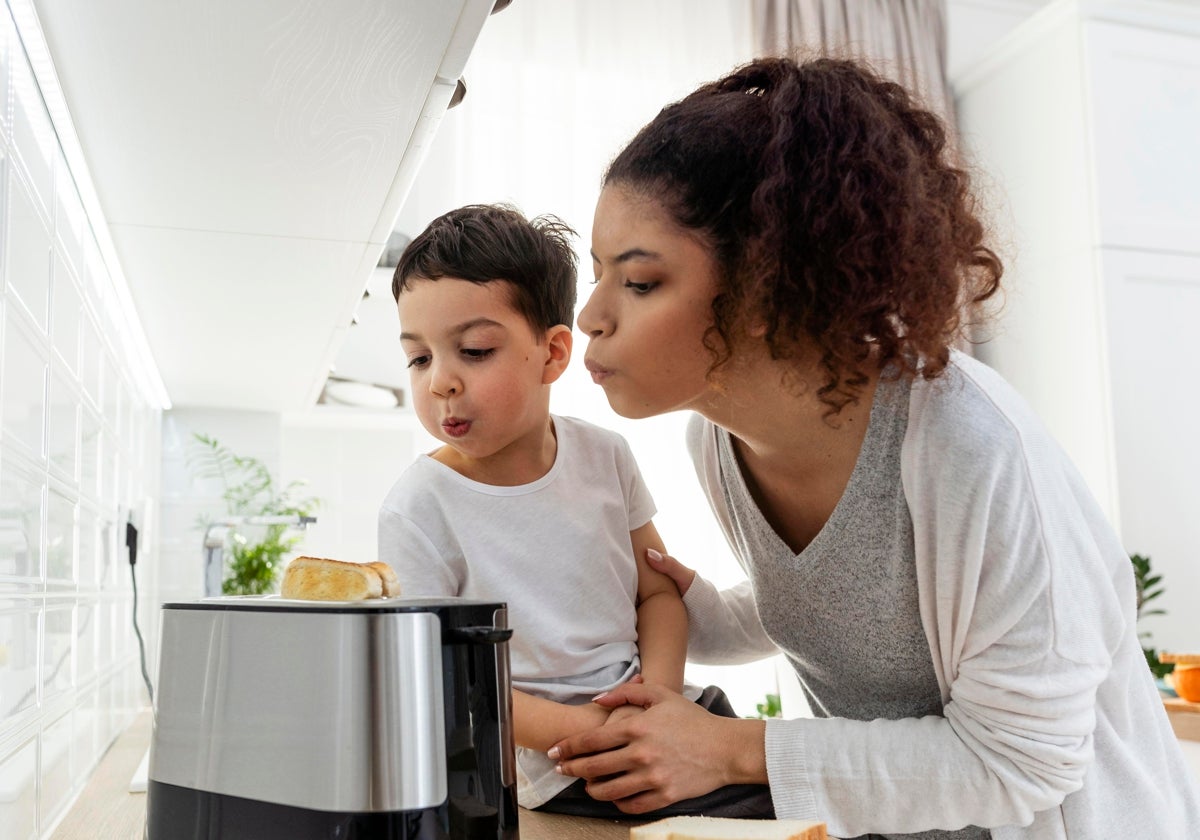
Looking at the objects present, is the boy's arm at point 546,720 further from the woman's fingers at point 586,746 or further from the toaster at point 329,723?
the toaster at point 329,723

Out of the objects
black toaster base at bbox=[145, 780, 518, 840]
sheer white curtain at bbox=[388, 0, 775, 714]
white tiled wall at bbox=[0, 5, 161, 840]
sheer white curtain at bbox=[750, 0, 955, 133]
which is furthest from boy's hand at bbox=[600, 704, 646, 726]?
sheer white curtain at bbox=[750, 0, 955, 133]

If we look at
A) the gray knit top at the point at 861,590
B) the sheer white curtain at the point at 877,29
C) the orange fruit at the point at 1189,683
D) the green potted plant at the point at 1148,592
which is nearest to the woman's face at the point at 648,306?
the gray knit top at the point at 861,590

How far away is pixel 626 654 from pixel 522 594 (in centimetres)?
12

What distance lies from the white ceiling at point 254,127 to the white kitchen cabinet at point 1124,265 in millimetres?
2124

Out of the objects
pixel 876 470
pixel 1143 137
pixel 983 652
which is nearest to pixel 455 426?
pixel 876 470

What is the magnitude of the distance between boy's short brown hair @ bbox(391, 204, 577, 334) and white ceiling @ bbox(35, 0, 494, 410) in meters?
0.06

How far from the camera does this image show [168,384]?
204 centimetres

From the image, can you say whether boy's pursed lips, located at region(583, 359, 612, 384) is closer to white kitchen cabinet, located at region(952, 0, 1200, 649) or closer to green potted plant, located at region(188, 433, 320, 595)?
green potted plant, located at region(188, 433, 320, 595)

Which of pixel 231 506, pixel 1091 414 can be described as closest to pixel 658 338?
pixel 231 506

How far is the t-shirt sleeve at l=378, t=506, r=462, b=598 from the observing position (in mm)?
859

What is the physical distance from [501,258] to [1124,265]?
2.40 metres

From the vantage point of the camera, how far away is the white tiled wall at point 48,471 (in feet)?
2.16

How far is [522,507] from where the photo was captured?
0.94m

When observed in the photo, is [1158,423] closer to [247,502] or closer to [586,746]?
[247,502]
